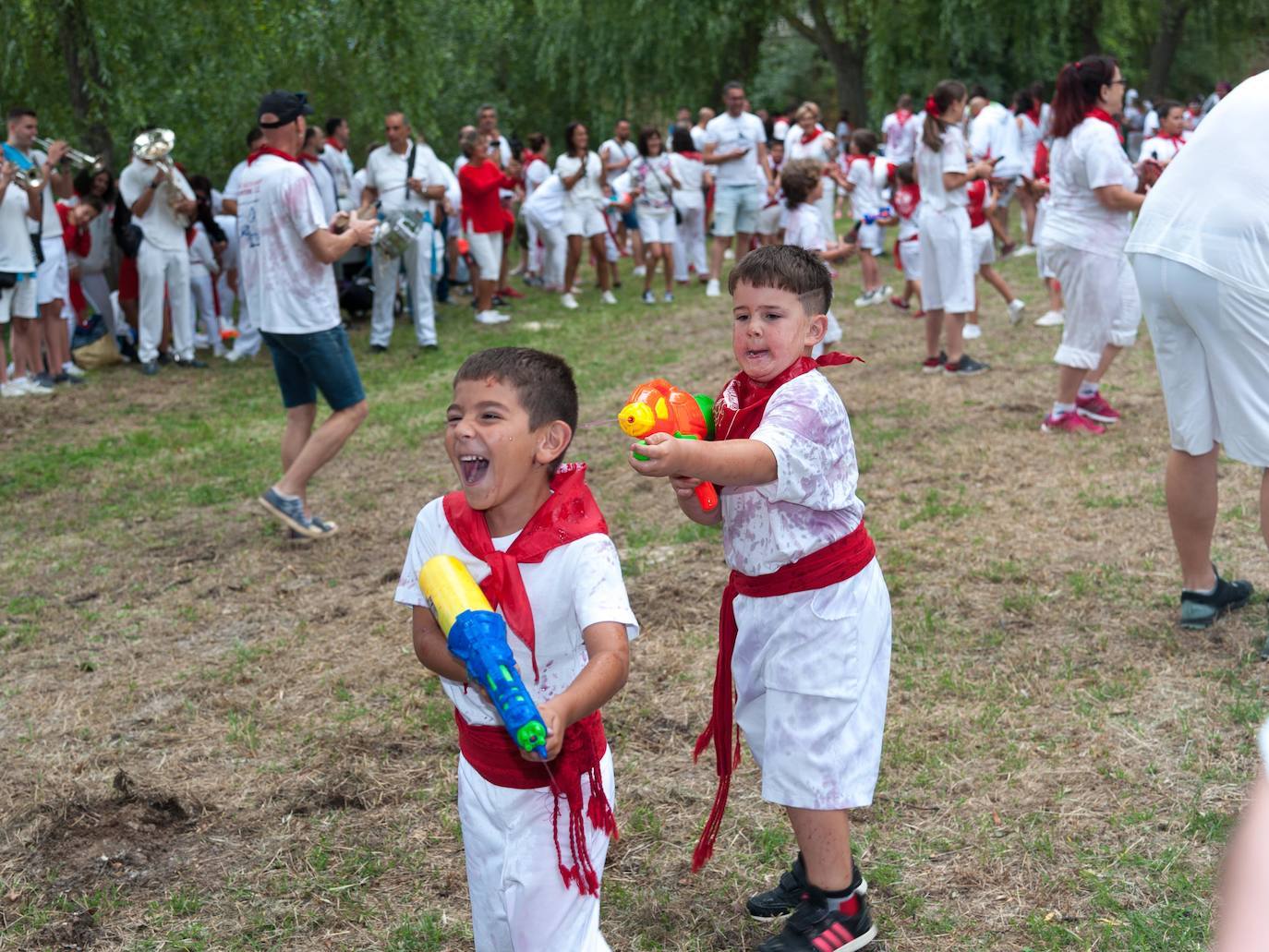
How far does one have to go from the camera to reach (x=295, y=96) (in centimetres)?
654

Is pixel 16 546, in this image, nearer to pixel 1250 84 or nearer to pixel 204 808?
pixel 204 808

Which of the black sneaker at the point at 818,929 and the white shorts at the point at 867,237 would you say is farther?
the white shorts at the point at 867,237

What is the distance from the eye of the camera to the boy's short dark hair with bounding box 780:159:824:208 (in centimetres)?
1008

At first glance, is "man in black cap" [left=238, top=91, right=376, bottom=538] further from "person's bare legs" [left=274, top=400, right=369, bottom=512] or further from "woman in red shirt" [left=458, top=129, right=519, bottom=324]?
"woman in red shirt" [left=458, top=129, right=519, bottom=324]

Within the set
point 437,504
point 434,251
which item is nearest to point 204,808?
point 437,504

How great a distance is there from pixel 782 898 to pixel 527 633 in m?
1.24

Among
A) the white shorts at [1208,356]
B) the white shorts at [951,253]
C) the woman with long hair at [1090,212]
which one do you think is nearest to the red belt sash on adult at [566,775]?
the white shorts at [1208,356]

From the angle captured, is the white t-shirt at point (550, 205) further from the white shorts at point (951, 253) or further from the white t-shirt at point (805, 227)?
the white shorts at point (951, 253)

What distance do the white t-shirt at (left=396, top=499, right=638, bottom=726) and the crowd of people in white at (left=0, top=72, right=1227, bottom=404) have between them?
4835mm

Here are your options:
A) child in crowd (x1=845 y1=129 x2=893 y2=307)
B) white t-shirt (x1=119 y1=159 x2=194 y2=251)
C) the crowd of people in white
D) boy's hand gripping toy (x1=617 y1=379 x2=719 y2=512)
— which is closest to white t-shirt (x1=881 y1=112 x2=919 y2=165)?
the crowd of people in white

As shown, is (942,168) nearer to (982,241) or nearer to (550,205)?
(982,241)

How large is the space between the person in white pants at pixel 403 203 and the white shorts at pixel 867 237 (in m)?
4.31

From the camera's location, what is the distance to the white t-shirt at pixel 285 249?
6.33 m

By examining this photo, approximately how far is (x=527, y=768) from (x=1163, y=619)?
3246mm
